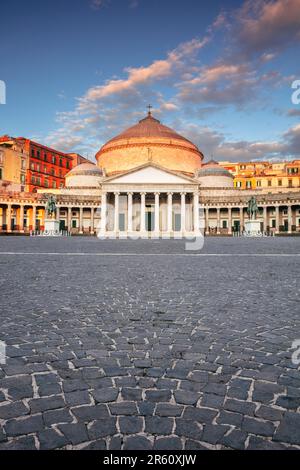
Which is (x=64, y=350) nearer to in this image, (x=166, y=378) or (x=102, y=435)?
(x=166, y=378)

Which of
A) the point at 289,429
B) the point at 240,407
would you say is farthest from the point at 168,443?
the point at 289,429

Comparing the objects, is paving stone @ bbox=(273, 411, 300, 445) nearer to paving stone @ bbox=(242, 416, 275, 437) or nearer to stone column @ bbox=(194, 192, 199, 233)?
paving stone @ bbox=(242, 416, 275, 437)

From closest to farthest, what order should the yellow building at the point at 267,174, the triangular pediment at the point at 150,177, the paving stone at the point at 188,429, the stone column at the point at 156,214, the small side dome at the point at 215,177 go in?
the paving stone at the point at 188,429 < the stone column at the point at 156,214 < the triangular pediment at the point at 150,177 < the small side dome at the point at 215,177 < the yellow building at the point at 267,174

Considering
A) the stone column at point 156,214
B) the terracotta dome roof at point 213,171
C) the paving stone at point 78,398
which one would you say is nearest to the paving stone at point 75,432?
the paving stone at point 78,398

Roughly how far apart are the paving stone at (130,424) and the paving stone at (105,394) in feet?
0.80

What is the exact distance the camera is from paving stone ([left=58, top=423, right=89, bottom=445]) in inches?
71.7

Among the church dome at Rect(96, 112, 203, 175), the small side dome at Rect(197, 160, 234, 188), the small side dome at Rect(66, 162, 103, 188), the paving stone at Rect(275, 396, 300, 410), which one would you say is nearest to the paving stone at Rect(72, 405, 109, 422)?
the paving stone at Rect(275, 396, 300, 410)

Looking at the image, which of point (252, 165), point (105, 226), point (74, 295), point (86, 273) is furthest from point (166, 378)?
point (252, 165)

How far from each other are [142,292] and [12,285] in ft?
8.21

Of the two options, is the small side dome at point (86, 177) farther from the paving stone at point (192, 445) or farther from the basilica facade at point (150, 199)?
the paving stone at point (192, 445)

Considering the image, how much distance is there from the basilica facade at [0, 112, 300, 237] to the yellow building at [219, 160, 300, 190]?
434 cm

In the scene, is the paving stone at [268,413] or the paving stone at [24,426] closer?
the paving stone at [24,426]

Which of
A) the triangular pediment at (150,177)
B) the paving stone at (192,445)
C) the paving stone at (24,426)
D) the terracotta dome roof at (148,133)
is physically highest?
the terracotta dome roof at (148,133)

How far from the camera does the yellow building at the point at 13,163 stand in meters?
63.1
